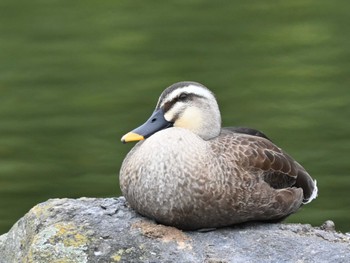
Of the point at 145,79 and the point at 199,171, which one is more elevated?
the point at 199,171

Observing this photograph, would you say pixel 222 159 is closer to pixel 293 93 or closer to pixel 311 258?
pixel 311 258

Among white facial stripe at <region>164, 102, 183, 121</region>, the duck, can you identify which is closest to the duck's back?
the duck

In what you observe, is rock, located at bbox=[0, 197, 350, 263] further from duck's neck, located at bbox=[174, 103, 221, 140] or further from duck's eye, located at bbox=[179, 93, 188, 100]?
duck's eye, located at bbox=[179, 93, 188, 100]

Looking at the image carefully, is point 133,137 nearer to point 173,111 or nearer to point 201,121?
point 173,111

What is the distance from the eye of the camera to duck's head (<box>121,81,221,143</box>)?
26.8 feet

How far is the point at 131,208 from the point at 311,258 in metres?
1.10

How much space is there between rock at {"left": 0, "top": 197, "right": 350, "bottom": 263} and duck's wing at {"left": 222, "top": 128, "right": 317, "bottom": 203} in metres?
A: 0.29

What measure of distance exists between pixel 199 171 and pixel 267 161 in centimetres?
53

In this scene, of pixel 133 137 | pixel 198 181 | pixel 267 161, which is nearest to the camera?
pixel 198 181

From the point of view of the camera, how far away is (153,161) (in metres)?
7.97

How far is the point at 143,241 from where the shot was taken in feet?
25.7

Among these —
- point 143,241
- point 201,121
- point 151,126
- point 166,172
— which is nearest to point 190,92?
point 201,121

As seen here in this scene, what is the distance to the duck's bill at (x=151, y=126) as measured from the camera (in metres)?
8.17

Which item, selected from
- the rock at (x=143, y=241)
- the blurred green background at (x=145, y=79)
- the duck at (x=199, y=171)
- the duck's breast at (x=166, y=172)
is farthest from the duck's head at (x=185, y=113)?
the blurred green background at (x=145, y=79)
